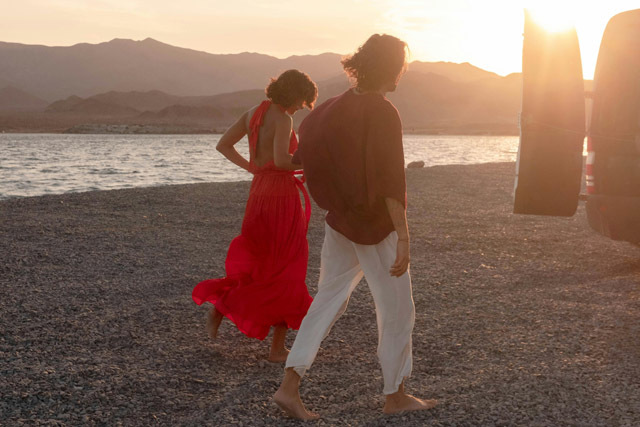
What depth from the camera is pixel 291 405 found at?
11.5 ft

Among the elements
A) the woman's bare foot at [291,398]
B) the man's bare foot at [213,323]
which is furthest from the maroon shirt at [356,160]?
the man's bare foot at [213,323]

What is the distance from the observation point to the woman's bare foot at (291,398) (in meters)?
3.50

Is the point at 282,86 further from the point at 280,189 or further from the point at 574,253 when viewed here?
the point at 574,253

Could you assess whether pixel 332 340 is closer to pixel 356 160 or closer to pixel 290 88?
pixel 290 88

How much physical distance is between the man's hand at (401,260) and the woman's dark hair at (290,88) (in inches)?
60.4

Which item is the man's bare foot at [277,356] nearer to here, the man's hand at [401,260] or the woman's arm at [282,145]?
the woman's arm at [282,145]

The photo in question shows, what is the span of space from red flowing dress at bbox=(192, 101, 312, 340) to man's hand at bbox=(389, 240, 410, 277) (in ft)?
4.11

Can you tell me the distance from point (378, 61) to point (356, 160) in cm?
50

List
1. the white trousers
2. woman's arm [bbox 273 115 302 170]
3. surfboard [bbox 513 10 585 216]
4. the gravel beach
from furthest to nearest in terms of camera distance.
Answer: surfboard [bbox 513 10 585 216], woman's arm [bbox 273 115 302 170], the gravel beach, the white trousers

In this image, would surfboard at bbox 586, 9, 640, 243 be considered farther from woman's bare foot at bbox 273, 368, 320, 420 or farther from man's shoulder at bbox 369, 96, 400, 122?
woman's bare foot at bbox 273, 368, 320, 420

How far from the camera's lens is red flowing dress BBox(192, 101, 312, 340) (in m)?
4.47

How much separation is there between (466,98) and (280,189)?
7662 inches

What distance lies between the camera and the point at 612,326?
5.32m

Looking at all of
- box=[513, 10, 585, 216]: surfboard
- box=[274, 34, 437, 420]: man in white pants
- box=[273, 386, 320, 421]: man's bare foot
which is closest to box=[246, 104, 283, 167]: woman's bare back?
box=[274, 34, 437, 420]: man in white pants
